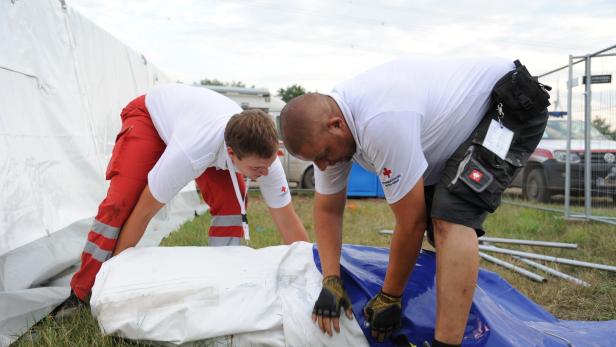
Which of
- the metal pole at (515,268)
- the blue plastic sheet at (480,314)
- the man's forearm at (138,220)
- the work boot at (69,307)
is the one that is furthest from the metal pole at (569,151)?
the work boot at (69,307)

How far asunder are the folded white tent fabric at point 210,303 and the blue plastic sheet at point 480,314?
0.17 metres

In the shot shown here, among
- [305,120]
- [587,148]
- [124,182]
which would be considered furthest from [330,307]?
[587,148]

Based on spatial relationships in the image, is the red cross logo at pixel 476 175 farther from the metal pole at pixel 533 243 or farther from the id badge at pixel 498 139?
the metal pole at pixel 533 243

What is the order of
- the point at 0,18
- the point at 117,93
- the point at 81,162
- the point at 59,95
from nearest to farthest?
the point at 0,18 → the point at 59,95 → the point at 81,162 → the point at 117,93

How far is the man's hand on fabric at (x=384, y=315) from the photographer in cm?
180

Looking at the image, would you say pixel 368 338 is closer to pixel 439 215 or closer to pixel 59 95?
pixel 439 215

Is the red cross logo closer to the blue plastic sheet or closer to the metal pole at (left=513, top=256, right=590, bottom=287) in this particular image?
the blue plastic sheet

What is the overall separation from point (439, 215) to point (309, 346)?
0.68 m

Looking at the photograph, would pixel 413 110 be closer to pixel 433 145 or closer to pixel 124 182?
pixel 433 145

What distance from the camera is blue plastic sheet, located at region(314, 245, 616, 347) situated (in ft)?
5.85

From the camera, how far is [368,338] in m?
1.88

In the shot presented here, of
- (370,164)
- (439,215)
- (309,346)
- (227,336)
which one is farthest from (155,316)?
(439,215)

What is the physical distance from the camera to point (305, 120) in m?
1.61

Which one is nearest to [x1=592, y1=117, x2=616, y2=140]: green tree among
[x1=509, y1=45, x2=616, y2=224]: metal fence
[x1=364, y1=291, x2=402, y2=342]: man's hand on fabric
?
[x1=509, y1=45, x2=616, y2=224]: metal fence
